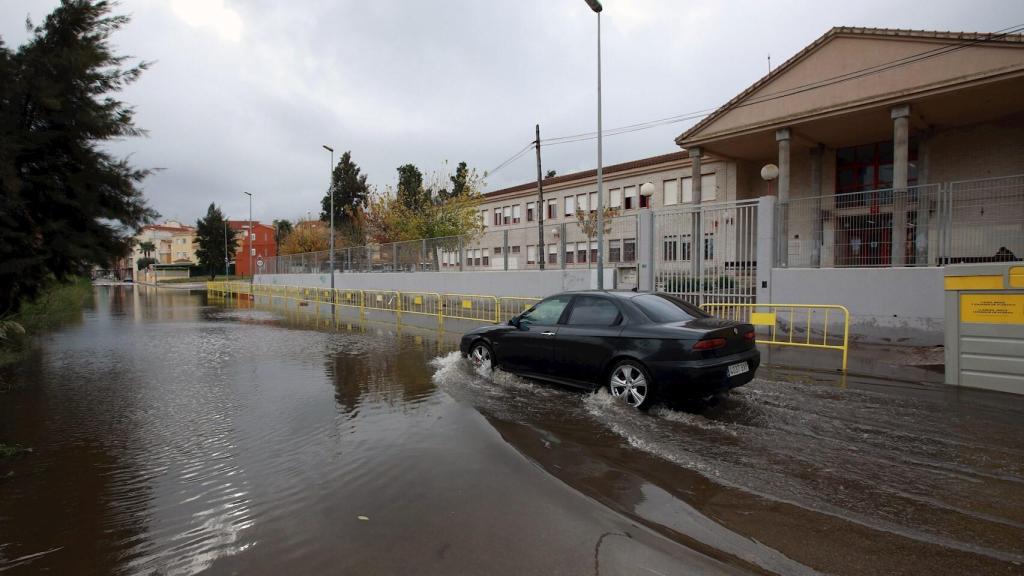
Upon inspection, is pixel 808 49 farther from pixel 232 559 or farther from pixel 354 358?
pixel 232 559

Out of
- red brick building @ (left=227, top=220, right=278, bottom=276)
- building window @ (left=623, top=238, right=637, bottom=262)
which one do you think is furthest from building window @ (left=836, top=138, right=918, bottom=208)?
red brick building @ (left=227, top=220, right=278, bottom=276)

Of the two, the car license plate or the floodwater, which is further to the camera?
the car license plate

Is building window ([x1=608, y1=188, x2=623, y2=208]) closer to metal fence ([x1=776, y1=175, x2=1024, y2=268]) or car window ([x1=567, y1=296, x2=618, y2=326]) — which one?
metal fence ([x1=776, y1=175, x2=1024, y2=268])

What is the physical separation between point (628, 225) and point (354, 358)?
9.69 meters

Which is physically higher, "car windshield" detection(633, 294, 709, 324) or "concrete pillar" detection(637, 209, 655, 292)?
"concrete pillar" detection(637, 209, 655, 292)

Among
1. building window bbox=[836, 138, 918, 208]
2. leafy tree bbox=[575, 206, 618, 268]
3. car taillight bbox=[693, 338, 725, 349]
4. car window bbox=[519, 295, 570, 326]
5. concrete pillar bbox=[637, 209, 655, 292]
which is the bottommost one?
car taillight bbox=[693, 338, 725, 349]

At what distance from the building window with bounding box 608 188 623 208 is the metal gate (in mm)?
23187

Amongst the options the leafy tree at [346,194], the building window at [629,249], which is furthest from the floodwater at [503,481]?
the leafy tree at [346,194]

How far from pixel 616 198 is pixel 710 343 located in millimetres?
32975

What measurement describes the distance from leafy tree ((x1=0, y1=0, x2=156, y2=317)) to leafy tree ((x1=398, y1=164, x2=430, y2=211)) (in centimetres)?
3215

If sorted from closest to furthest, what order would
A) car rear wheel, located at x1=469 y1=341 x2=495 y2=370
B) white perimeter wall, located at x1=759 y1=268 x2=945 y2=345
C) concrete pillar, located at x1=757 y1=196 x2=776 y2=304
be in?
1. car rear wheel, located at x1=469 y1=341 x2=495 y2=370
2. white perimeter wall, located at x1=759 y1=268 x2=945 y2=345
3. concrete pillar, located at x1=757 y1=196 x2=776 y2=304

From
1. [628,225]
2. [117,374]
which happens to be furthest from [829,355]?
[117,374]

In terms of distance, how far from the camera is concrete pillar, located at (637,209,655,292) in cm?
1495

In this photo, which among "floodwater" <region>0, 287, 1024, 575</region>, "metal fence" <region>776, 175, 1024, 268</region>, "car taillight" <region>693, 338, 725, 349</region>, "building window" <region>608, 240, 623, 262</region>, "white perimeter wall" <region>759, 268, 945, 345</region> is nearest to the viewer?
"floodwater" <region>0, 287, 1024, 575</region>
